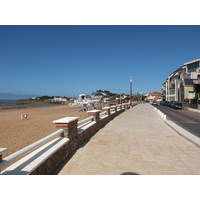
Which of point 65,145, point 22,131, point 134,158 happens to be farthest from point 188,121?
point 22,131

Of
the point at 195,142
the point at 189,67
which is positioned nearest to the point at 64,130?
the point at 195,142

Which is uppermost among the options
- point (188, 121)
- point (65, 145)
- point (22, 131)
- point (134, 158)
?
point (65, 145)

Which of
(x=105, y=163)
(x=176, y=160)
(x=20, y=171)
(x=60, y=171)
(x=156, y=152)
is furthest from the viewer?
(x=156, y=152)

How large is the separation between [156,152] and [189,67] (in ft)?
167

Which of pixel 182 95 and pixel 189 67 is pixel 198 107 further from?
pixel 189 67

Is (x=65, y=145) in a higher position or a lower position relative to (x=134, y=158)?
higher

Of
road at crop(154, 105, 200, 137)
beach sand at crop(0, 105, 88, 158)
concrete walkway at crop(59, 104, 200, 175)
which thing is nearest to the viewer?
concrete walkway at crop(59, 104, 200, 175)

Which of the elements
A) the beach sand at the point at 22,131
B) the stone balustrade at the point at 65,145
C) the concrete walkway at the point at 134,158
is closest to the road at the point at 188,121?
the concrete walkway at the point at 134,158

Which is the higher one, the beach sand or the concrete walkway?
the concrete walkway

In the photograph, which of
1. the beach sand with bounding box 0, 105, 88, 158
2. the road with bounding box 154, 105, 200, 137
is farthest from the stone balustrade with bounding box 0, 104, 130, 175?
the road with bounding box 154, 105, 200, 137

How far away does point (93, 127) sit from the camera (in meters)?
8.12

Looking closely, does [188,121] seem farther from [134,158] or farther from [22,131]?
[22,131]

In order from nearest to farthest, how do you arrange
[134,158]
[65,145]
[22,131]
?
→ [65,145], [134,158], [22,131]

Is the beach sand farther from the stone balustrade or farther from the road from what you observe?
the road
